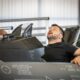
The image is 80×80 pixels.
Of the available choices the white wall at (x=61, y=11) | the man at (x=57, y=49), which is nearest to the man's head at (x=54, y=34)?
the man at (x=57, y=49)

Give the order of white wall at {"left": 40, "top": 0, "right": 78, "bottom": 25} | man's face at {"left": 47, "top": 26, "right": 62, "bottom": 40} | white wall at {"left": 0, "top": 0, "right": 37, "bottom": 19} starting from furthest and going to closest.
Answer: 1. white wall at {"left": 40, "top": 0, "right": 78, "bottom": 25}
2. white wall at {"left": 0, "top": 0, "right": 37, "bottom": 19}
3. man's face at {"left": 47, "top": 26, "right": 62, "bottom": 40}

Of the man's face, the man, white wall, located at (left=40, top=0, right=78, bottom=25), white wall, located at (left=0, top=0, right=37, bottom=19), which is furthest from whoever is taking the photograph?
white wall, located at (left=40, top=0, right=78, bottom=25)

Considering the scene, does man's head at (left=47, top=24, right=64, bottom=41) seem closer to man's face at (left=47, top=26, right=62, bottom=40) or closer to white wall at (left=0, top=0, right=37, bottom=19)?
man's face at (left=47, top=26, right=62, bottom=40)

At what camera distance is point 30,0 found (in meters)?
8.59

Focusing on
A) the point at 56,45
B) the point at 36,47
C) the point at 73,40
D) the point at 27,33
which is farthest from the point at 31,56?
the point at 73,40

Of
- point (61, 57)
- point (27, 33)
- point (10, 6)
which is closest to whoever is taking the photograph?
point (27, 33)

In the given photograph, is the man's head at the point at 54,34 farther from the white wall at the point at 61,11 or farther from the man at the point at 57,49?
the white wall at the point at 61,11

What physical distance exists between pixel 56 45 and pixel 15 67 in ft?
2.79

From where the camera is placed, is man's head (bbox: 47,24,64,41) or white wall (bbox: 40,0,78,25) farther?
white wall (bbox: 40,0,78,25)

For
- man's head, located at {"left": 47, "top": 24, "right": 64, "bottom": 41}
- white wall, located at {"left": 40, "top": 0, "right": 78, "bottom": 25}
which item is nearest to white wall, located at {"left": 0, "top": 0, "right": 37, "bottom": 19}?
white wall, located at {"left": 40, "top": 0, "right": 78, "bottom": 25}

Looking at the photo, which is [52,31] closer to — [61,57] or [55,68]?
[61,57]

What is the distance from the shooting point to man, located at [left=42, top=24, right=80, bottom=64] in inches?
68.8

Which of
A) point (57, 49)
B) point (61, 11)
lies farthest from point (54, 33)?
point (61, 11)

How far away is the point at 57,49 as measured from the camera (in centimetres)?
188
